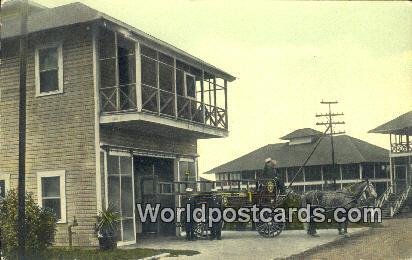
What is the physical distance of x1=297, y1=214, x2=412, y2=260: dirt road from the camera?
1205cm

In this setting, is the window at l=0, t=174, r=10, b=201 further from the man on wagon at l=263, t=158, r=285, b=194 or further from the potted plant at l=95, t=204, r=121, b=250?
the man on wagon at l=263, t=158, r=285, b=194

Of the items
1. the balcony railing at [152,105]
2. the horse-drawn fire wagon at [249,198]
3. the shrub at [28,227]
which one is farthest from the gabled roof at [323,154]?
the shrub at [28,227]

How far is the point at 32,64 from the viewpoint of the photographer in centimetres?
1439

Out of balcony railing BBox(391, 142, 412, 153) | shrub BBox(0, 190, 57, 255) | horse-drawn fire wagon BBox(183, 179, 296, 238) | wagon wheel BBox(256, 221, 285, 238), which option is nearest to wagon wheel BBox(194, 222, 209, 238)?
horse-drawn fire wagon BBox(183, 179, 296, 238)

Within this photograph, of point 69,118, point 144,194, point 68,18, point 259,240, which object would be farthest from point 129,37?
point 259,240

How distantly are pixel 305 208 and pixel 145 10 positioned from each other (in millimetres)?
8942

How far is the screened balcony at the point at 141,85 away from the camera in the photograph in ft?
45.8

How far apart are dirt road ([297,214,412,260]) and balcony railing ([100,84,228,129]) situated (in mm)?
5773

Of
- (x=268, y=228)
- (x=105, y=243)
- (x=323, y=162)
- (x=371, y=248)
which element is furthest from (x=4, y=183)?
(x=323, y=162)

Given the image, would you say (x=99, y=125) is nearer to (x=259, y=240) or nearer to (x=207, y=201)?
(x=207, y=201)

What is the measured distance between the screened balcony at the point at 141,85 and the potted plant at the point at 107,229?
2.57m

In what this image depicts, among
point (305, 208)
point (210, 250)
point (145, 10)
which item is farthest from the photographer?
point (305, 208)

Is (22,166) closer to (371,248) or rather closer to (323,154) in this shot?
(371,248)

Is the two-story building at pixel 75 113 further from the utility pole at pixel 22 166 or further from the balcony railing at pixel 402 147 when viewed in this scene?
the balcony railing at pixel 402 147
